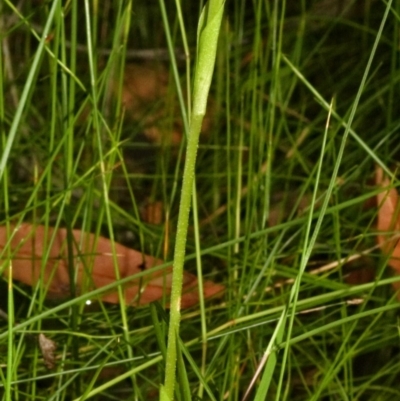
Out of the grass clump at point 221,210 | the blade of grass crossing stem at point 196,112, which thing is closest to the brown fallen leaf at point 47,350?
the grass clump at point 221,210

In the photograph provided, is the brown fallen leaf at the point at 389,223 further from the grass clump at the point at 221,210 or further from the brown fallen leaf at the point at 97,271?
the brown fallen leaf at the point at 97,271

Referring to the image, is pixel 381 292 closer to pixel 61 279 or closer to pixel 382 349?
pixel 382 349

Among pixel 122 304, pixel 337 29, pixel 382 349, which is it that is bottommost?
pixel 382 349

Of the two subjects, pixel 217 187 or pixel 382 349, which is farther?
pixel 217 187

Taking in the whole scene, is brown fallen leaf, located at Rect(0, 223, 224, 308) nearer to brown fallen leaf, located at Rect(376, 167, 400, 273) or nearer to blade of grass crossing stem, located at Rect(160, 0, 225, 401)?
brown fallen leaf, located at Rect(376, 167, 400, 273)

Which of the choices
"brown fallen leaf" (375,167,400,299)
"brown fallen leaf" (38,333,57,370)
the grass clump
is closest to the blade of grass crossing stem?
the grass clump

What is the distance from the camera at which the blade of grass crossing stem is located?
366 millimetres

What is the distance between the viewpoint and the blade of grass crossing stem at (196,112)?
0.37 m

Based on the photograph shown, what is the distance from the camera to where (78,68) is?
4.17 feet

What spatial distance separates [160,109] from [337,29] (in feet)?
1.06

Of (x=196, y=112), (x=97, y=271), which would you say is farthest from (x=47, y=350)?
(x=196, y=112)

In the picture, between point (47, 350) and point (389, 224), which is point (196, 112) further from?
point (389, 224)

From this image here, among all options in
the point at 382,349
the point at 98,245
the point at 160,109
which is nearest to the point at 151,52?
the point at 160,109

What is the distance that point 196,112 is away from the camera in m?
0.38
